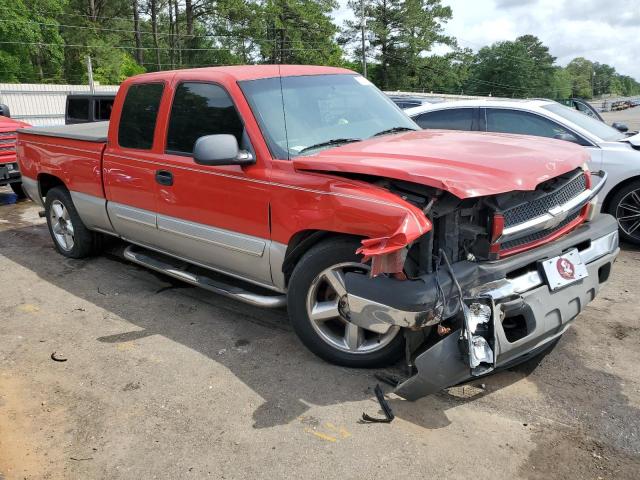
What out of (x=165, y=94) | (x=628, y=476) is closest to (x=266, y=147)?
(x=165, y=94)

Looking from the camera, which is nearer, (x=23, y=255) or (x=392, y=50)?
(x=23, y=255)

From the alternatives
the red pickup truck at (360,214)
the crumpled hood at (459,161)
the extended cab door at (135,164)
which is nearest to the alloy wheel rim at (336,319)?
the red pickup truck at (360,214)

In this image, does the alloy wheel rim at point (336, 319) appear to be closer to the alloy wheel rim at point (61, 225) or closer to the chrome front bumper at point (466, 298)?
the chrome front bumper at point (466, 298)

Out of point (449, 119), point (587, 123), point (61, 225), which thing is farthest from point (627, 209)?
point (61, 225)

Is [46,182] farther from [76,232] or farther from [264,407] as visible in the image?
[264,407]

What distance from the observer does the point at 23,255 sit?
6.30 meters

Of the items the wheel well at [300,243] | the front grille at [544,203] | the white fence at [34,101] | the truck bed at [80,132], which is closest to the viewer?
the front grille at [544,203]

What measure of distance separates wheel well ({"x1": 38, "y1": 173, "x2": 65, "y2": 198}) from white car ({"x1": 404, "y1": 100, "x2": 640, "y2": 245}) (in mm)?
4771

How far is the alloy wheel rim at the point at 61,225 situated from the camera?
590cm

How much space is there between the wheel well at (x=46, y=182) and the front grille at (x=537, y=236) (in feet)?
16.0

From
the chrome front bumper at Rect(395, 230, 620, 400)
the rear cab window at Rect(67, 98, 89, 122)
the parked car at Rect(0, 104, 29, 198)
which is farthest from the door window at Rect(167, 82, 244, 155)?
the rear cab window at Rect(67, 98, 89, 122)

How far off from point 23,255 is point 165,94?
318 centimetres

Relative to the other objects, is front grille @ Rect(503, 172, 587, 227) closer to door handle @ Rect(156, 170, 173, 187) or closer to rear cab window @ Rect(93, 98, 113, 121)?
door handle @ Rect(156, 170, 173, 187)

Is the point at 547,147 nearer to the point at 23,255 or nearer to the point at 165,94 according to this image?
the point at 165,94
